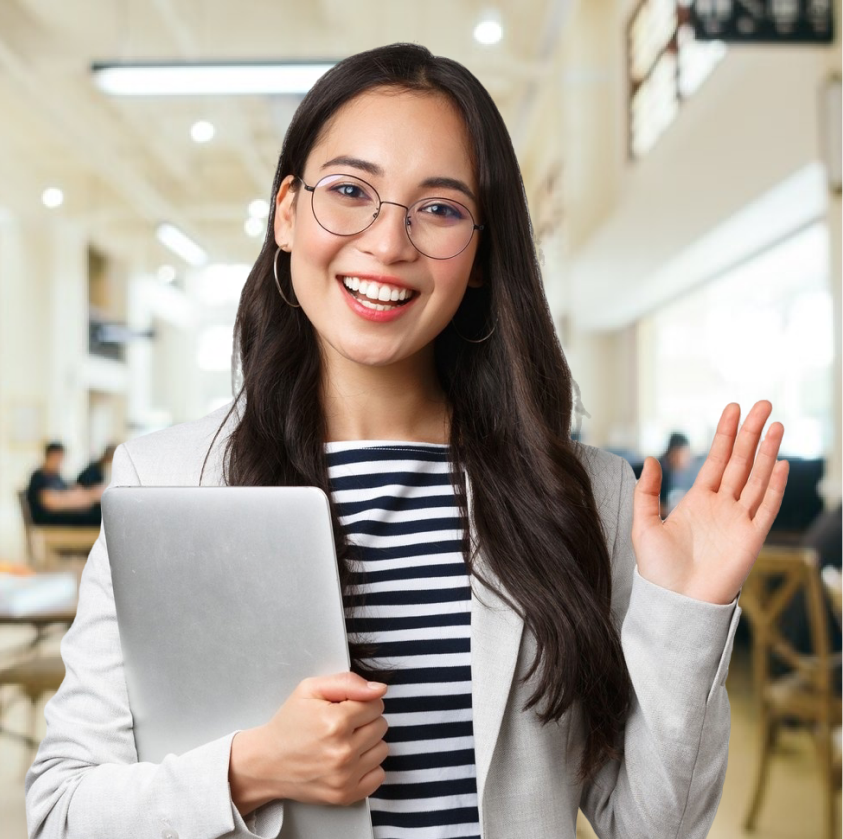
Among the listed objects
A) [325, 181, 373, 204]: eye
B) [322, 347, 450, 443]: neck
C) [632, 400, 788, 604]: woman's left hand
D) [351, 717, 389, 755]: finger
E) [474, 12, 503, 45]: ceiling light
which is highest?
[474, 12, 503, 45]: ceiling light

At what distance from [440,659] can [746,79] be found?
5.19 metres

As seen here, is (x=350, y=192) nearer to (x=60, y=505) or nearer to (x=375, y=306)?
(x=375, y=306)

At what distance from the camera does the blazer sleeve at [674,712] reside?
87 centimetres

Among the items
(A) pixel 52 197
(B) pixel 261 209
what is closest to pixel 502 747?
(B) pixel 261 209

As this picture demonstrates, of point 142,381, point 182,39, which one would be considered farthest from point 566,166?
point 142,381

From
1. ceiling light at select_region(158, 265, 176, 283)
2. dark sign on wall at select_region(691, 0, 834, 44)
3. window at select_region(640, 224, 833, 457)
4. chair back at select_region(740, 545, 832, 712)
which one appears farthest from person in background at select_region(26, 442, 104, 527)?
dark sign on wall at select_region(691, 0, 834, 44)

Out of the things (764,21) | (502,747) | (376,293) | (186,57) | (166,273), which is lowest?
(502,747)

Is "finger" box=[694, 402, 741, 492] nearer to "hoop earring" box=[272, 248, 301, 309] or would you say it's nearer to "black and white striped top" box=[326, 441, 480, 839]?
"black and white striped top" box=[326, 441, 480, 839]

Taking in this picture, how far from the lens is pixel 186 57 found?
26.0ft

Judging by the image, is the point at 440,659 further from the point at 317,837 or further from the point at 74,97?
the point at 74,97

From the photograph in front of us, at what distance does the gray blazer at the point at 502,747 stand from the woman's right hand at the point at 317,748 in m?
0.02

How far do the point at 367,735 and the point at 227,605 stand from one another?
0.17 m

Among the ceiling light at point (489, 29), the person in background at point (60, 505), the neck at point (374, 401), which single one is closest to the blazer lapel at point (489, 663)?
the neck at point (374, 401)

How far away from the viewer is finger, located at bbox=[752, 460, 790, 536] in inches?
35.2
